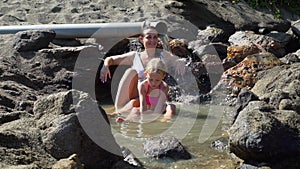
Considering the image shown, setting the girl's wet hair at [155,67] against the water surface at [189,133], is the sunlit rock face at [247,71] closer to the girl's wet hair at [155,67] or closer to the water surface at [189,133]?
the water surface at [189,133]

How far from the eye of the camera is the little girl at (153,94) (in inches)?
237

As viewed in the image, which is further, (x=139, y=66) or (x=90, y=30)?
(x=90, y=30)

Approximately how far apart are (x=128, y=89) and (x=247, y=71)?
2069 millimetres

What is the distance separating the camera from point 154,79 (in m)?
6.06

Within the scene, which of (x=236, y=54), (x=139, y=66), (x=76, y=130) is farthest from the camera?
(x=236, y=54)

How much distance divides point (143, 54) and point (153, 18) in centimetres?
383

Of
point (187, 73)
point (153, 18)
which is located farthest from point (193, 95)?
point (153, 18)

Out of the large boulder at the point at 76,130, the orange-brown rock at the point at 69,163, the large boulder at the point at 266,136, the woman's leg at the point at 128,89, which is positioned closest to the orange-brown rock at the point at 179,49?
the woman's leg at the point at 128,89

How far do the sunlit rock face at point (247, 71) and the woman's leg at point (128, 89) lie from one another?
5.73 feet

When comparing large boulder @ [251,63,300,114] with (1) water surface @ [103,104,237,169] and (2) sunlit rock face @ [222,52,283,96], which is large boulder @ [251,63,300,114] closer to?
(2) sunlit rock face @ [222,52,283,96]

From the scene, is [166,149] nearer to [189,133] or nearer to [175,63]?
[189,133]

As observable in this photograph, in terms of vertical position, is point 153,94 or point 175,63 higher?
point 175,63

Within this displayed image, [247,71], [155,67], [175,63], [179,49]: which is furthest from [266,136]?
[179,49]

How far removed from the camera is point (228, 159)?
4352 millimetres
